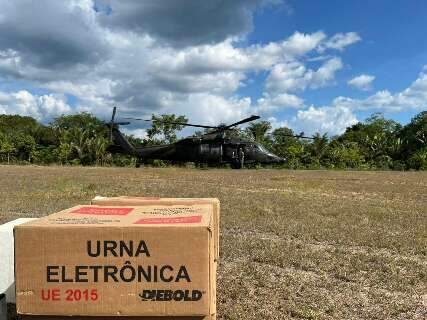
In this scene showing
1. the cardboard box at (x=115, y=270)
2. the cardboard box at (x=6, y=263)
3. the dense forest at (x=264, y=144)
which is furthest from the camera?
the dense forest at (x=264, y=144)

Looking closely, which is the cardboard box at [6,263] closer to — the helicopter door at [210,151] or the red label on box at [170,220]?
the red label on box at [170,220]

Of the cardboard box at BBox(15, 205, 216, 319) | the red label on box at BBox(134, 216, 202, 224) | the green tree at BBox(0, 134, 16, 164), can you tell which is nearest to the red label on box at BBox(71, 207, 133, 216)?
the red label on box at BBox(134, 216, 202, 224)

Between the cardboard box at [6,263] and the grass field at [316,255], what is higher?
the cardboard box at [6,263]

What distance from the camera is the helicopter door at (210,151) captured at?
74.4 ft

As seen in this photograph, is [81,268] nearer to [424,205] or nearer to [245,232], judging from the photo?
[245,232]

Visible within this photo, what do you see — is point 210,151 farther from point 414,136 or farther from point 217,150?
point 414,136

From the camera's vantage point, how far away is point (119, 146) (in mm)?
25594

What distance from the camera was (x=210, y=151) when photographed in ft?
74.4

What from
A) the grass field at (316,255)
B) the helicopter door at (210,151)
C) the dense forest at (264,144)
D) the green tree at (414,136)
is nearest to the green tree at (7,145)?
the dense forest at (264,144)

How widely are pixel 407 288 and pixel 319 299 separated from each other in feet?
3.18

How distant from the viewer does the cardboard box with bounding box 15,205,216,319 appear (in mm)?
2209

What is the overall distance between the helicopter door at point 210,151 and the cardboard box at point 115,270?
67.1 ft

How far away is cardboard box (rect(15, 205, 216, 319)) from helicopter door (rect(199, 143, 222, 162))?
67.1 feet

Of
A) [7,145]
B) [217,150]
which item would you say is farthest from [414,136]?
[7,145]
